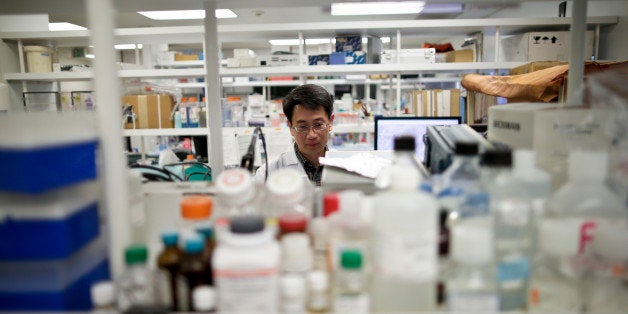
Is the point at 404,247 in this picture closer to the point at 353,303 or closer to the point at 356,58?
the point at 353,303

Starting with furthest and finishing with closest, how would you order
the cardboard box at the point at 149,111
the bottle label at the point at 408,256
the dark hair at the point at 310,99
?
the cardboard box at the point at 149,111 < the dark hair at the point at 310,99 < the bottle label at the point at 408,256

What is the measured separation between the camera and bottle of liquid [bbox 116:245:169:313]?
65cm

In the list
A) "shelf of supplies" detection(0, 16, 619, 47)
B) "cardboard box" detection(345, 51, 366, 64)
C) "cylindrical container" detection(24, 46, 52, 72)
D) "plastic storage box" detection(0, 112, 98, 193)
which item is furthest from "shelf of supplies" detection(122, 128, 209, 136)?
"plastic storage box" detection(0, 112, 98, 193)

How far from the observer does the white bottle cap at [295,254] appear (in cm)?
66

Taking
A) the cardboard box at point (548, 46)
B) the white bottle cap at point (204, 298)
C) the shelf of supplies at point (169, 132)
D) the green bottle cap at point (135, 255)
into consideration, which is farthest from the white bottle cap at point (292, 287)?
the cardboard box at point (548, 46)

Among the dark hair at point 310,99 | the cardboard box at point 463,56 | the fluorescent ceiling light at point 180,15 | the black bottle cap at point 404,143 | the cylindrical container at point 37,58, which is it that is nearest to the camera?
the black bottle cap at point 404,143

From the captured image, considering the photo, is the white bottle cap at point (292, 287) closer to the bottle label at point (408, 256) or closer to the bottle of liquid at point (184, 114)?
the bottle label at point (408, 256)

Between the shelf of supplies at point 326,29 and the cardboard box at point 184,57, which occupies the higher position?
the cardboard box at point 184,57

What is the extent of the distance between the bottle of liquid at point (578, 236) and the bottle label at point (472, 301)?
83mm

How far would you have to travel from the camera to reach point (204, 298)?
2.07ft

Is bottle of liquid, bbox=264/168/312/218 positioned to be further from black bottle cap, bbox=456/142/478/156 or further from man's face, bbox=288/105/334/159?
man's face, bbox=288/105/334/159

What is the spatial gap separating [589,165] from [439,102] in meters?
3.29

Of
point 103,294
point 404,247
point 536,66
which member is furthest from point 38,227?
point 536,66

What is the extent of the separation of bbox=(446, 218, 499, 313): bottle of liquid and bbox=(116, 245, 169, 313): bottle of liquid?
1.58ft
